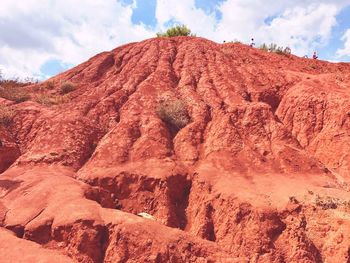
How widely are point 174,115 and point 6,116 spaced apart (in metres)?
6.67

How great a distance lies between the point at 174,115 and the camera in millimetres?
15094

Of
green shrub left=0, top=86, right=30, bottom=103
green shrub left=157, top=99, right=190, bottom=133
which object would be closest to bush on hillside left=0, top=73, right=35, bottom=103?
green shrub left=0, top=86, right=30, bottom=103

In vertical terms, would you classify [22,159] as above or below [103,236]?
above

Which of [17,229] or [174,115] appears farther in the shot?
[174,115]

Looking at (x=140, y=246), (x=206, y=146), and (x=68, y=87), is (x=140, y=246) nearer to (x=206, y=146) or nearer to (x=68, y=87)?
(x=206, y=146)

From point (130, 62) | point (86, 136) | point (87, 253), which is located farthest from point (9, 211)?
point (130, 62)

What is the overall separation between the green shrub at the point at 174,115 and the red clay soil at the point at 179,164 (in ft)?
0.43

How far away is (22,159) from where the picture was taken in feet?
Result: 44.0

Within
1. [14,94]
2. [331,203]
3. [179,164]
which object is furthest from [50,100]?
[331,203]

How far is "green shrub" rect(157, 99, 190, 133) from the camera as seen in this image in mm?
15008

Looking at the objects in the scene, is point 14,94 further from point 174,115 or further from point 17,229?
point 17,229

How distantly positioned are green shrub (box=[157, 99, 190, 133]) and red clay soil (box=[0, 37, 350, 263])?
13cm

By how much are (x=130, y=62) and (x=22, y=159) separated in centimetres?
849

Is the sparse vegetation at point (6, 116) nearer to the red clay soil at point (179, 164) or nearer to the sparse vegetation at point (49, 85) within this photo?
the red clay soil at point (179, 164)
